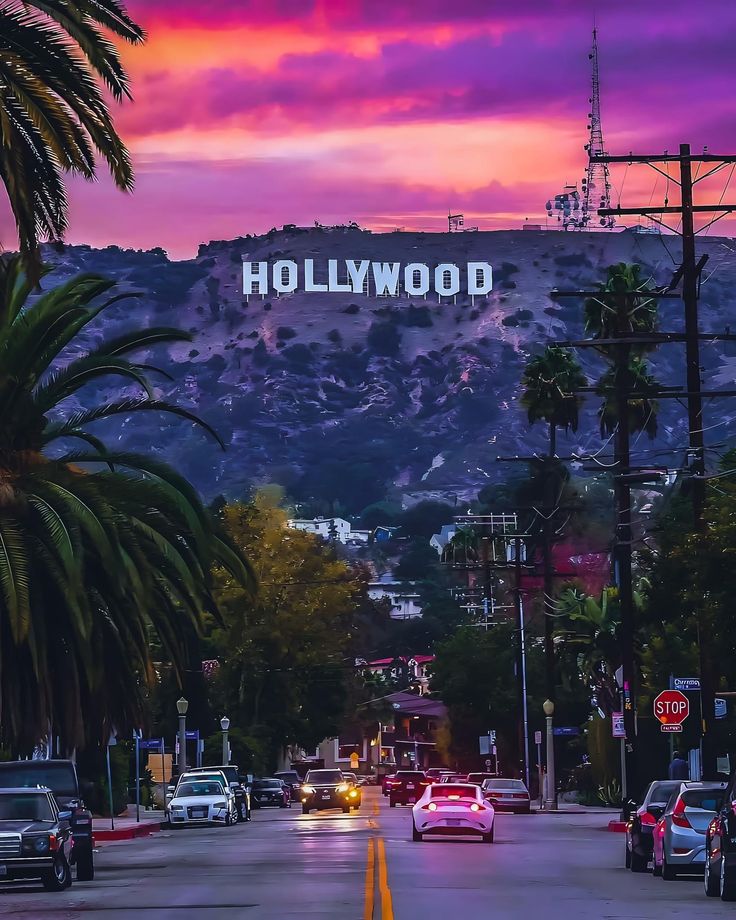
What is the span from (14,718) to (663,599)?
25.1 m

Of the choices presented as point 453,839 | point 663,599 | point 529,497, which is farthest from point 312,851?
point 529,497

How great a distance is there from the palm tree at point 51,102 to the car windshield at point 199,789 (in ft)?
130

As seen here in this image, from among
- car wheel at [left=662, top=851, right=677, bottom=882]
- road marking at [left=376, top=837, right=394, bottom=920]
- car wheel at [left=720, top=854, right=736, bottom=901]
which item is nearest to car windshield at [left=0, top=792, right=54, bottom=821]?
road marking at [left=376, top=837, right=394, bottom=920]

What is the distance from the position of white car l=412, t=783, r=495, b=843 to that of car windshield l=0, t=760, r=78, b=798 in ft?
41.1

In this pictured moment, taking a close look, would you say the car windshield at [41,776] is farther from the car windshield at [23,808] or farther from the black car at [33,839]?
the car windshield at [23,808]

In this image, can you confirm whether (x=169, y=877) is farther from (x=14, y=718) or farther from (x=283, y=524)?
(x=283, y=524)

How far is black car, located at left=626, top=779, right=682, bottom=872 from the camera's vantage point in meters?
32.8

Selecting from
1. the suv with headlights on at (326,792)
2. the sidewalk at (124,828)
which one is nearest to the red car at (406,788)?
the suv with headlights on at (326,792)

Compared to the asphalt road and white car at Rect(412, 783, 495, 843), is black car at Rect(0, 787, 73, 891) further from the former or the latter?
white car at Rect(412, 783, 495, 843)

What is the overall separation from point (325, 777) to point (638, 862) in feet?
162

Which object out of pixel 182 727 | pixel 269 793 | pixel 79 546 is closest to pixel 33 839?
pixel 79 546

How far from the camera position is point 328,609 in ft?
350

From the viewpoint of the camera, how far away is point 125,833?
5625cm

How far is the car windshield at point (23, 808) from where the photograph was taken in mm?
30625
